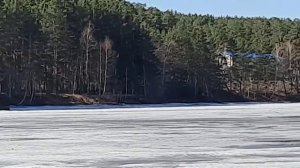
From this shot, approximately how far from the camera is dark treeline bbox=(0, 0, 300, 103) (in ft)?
264

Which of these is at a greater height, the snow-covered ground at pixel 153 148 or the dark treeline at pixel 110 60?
the dark treeline at pixel 110 60

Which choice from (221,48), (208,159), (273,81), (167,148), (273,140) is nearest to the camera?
(208,159)

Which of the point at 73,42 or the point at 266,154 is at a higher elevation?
the point at 73,42

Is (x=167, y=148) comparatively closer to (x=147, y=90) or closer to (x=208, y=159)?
(x=208, y=159)

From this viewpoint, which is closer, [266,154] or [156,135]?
[266,154]

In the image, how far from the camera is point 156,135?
23172 mm

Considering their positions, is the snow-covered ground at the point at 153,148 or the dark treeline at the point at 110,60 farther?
the dark treeline at the point at 110,60

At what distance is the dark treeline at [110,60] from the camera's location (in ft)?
264

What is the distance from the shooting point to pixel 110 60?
3290 inches

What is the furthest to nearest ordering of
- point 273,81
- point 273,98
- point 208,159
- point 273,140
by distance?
1. point 273,81
2. point 273,98
3. point 273,140
4. point 208,159

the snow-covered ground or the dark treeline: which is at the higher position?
the dark treeline

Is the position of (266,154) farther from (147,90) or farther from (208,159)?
(147,90)

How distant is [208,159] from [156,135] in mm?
7835

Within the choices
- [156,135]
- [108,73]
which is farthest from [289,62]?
[156,135]
